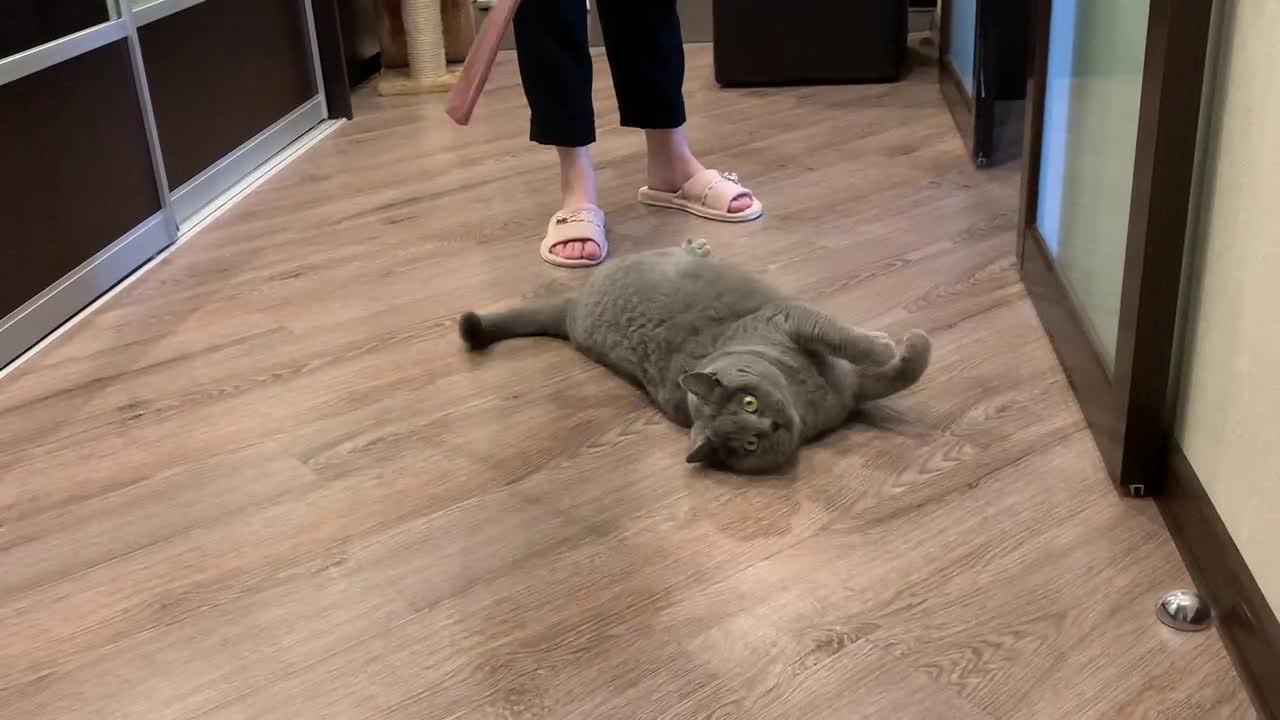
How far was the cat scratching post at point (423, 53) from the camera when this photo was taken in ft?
10.0

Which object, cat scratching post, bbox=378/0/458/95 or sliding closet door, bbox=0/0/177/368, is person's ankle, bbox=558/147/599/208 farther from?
cat scratching post, bbox=378/0/458/95

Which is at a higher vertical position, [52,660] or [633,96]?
[633,96]

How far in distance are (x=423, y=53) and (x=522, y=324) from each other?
175cm

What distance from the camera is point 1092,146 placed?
1.31m

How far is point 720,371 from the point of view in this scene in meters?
1.21

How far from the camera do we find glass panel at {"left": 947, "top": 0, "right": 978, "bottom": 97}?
244 cm

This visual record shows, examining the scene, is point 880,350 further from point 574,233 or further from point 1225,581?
point 574,233

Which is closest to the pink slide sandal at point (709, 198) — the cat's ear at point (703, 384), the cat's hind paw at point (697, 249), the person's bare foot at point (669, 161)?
the person's bare foot at point (669, 161)

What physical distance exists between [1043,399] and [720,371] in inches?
15.9

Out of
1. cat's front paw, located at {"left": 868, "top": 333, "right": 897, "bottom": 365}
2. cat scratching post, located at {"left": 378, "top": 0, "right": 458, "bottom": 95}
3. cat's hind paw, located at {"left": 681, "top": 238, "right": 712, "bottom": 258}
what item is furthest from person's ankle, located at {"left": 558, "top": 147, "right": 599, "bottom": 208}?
cat scratching post, located at {"left": 378, "top": 0, "right": 458, "bottom": 95}

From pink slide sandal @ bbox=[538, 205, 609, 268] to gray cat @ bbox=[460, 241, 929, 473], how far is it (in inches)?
14.1

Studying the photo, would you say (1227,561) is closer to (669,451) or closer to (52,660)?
(669,451)

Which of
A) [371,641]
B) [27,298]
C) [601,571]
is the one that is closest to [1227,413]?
[601,571]

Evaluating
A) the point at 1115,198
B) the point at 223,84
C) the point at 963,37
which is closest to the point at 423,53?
the point at 223,84
